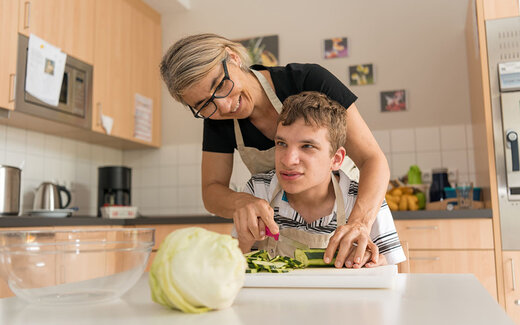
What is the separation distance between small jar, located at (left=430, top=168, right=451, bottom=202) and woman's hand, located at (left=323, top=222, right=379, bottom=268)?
2.17m

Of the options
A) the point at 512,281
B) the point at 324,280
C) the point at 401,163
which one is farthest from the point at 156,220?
the point at 324,280

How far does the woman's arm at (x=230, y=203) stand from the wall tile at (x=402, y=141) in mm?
1899

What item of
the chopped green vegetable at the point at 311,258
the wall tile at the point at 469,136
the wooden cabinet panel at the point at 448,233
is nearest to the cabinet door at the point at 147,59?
the wooden cabinet panel at the point at 448,233

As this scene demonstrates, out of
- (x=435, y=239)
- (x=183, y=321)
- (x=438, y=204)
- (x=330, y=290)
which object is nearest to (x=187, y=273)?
(x=183, y=321)

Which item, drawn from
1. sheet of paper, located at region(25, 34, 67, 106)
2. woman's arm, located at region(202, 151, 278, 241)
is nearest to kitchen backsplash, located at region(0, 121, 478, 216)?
sheet of paper, located at region(25, 34, 67, 106)

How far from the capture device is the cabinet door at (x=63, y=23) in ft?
8.76

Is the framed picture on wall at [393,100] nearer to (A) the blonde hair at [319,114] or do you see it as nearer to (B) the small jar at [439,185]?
(B) the small jar at [439,185]

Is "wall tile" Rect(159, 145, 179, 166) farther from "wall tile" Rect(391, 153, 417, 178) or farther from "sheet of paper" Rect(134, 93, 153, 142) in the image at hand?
"wall tile" Rect(391, 153, 417, 178)

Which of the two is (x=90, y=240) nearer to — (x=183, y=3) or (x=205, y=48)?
(x=205, y=48)

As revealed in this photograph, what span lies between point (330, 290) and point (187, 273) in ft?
0.91

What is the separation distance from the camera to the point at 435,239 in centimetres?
259

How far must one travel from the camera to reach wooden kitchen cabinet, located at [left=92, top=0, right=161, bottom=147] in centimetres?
325

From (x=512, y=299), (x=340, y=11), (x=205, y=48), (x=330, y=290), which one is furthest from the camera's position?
(x=340, y=11)

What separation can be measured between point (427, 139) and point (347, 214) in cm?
208
